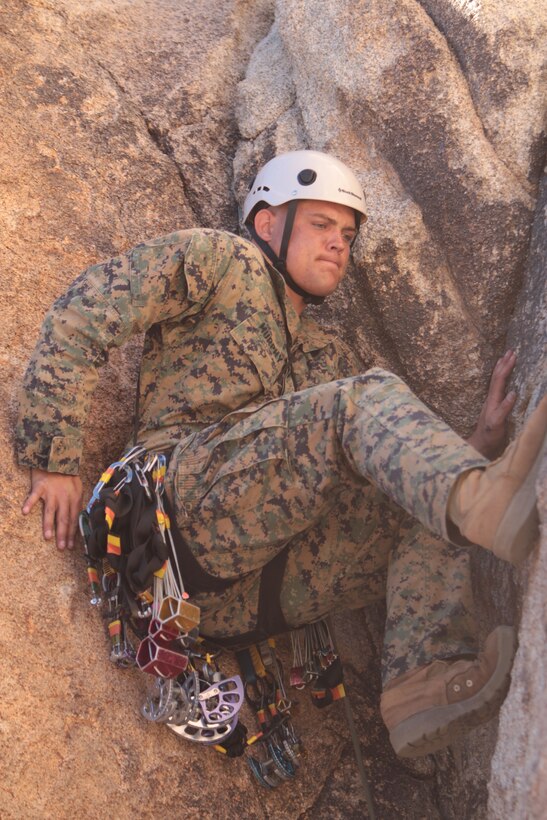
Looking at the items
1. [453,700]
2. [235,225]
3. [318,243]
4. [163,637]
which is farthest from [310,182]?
[453,700]

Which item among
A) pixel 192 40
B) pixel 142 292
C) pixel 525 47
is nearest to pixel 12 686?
pixel 142 292

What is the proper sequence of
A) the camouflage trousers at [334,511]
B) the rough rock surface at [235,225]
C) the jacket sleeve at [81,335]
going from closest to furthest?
the camouflage trousers at [334,511] < the rough rock surface at [235,225] < the jacket sleeve at [81,335]

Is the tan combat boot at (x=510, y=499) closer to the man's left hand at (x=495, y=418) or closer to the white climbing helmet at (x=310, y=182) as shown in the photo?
the man's left hand at (x=495, y=418)

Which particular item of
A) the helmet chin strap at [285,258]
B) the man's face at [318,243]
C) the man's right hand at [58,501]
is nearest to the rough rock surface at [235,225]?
the man's right hand at [58,501]

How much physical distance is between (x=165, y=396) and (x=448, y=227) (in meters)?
1.55

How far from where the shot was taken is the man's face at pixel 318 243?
13.1 ft

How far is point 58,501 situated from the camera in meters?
3.53

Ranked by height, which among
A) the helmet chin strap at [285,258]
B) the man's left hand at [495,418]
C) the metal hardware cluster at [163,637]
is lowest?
the metal hardware cluster at [163,637]

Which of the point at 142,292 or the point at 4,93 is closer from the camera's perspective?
the point at 142,292

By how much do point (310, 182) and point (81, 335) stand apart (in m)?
1.31

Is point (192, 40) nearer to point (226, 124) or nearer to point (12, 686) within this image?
point (226, 124)

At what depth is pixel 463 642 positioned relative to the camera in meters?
3.07

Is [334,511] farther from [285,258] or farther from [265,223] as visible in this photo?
[265,223]

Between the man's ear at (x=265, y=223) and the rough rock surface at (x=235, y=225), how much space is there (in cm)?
47
